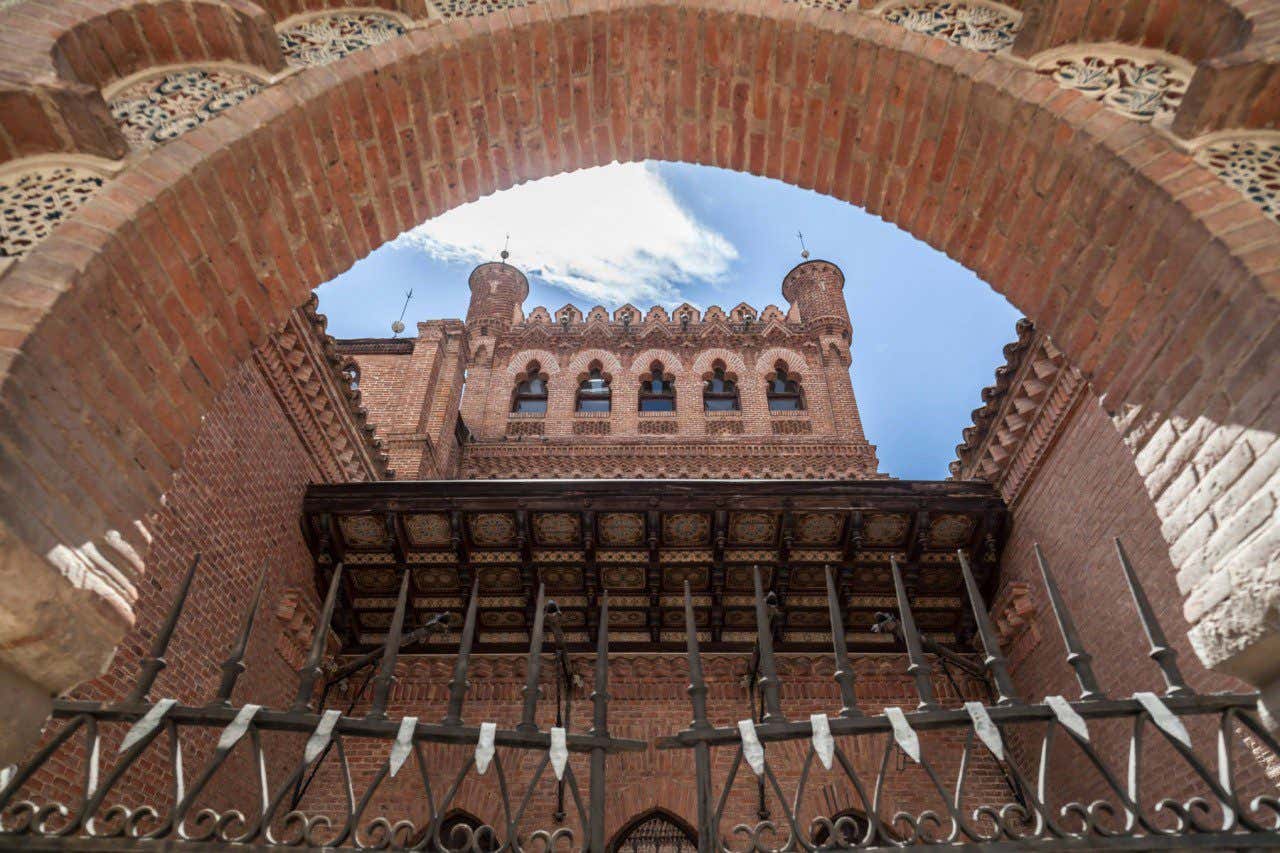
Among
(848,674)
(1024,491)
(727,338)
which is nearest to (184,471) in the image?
(848,674)

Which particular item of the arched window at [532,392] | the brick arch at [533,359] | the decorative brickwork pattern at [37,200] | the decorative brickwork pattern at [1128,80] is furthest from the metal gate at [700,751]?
the brick arch at [533,359]

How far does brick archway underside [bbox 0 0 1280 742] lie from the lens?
201cm

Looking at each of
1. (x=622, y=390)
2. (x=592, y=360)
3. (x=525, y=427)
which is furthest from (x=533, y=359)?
(x=622, y=390)

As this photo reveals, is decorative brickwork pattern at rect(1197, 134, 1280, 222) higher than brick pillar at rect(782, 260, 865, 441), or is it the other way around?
brick pillar at rect(782, 260, 865, 441)

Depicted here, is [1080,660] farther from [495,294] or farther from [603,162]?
[495,294]

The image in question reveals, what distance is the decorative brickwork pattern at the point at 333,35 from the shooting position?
332 centimetres

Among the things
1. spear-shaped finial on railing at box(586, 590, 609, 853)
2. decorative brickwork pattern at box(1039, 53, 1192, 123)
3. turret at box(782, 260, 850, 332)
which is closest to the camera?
spear-shaped finial on railing at box(586, 590, 609, 853)

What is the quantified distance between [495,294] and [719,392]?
599cm

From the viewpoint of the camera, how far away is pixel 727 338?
15.8 meters

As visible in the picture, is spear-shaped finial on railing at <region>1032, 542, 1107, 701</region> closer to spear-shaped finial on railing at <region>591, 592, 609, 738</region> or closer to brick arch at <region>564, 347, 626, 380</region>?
spear-shaped finial on railing at <region>591, 592, 609, 738</region>

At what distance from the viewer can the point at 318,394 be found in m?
7.35

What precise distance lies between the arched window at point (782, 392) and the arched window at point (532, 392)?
4686 millimetres

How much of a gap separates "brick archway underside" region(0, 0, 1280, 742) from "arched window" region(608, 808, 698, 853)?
6.14 m

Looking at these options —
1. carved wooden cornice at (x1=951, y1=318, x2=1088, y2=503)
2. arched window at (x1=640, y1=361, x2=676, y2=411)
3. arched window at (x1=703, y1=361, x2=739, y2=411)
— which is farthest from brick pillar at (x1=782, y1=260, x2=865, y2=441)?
carved wooden cornice at (x1=951, y1=318, x2=1088, y2=503)
